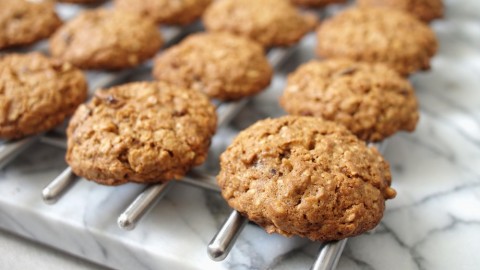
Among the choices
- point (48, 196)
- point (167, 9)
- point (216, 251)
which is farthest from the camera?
point (167, 9)

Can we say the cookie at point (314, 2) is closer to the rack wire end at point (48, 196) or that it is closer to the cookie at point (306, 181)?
the cookie at point (306, 181)

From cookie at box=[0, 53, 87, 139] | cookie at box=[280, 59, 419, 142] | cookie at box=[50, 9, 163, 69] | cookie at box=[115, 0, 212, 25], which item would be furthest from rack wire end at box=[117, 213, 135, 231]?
cookie at box=[115, 0, 212, 25]

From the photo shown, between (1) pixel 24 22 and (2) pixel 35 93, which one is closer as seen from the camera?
(2) pixel 35 93

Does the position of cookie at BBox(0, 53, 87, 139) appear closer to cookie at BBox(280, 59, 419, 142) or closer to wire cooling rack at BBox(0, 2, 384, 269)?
wire cooling rack at BBox(0, 2, 384, 269)

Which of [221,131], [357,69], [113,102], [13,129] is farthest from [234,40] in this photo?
[13,129]

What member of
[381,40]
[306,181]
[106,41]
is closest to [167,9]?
[106,41]

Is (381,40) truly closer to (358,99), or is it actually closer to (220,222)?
(358,99)
